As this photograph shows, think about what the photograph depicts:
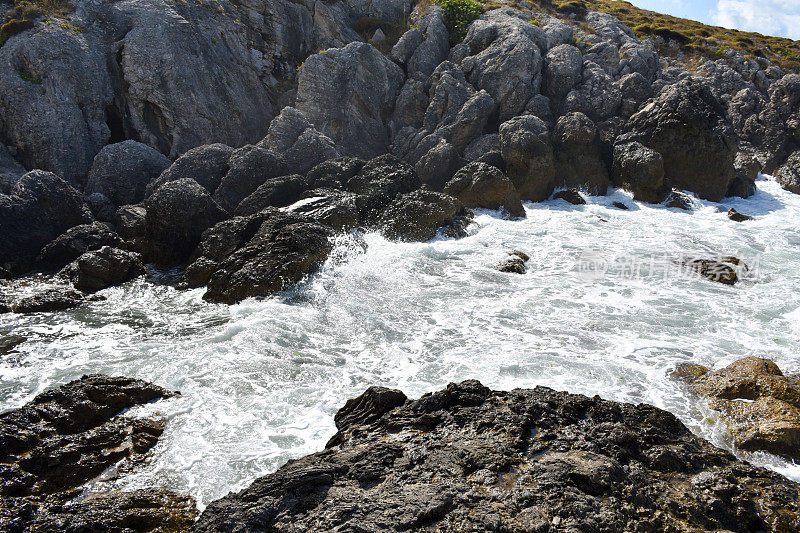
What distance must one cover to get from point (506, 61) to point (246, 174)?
19.0 metres

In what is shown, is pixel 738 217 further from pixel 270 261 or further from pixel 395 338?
pixel 270 261

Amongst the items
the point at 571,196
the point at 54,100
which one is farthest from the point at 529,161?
the point at 54,100

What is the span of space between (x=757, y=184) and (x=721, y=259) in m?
15.8

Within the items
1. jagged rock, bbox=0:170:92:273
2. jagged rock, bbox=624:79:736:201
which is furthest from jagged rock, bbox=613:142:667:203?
jagged rock, bbox=0:170:92:273

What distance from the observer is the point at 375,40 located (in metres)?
37.6

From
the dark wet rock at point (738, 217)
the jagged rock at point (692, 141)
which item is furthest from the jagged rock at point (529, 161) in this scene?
the dark wet rock at point (738, 217)

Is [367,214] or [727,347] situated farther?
[367,214]

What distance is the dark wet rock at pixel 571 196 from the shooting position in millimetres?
24500

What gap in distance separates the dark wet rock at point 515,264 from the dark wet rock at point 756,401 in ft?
22.6

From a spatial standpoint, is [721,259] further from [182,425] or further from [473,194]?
[182,425]

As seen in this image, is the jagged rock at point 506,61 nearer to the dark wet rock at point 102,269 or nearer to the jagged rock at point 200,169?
the jagged rock at point 200,169

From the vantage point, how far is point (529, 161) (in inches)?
970

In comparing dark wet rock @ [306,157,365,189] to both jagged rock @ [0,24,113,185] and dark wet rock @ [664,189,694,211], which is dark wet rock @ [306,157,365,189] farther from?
dark wet rock @ [664,189,694,211]

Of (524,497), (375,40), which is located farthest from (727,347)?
(375,40)
